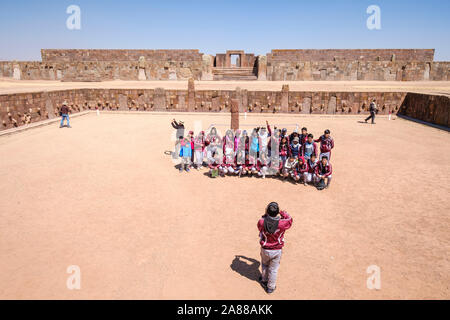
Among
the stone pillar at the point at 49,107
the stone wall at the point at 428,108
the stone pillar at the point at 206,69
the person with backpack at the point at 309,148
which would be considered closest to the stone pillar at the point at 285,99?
the stone wall at the point at 428,108

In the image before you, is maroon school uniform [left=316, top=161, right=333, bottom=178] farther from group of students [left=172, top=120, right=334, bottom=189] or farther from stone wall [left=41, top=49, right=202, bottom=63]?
stone wall [left=41, top=49, right=202, bottom=63]

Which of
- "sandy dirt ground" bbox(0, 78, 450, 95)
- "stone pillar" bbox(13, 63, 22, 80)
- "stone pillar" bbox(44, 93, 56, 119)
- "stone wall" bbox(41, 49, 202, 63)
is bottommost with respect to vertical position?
"stone pillar" bbox(44, 93, 56, 119)

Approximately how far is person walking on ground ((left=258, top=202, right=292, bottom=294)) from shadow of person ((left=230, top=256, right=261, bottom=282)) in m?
0.34

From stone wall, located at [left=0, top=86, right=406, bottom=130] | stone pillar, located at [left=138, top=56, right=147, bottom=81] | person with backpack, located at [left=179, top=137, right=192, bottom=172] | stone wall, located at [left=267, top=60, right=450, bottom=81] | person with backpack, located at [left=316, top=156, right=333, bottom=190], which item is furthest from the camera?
stone pillar, located at [left=138, top=56, right=147, bottom=81]

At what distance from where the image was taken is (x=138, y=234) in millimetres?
4629

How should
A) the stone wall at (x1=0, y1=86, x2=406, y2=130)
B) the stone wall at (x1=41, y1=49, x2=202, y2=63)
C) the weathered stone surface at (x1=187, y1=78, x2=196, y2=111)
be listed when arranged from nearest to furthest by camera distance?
the stone wall at (x1=0, y1=86, x2=406, y2=130) → the weathered stone surface at (x1=187, y1=78, x2=196, y2=111) → the stone wall at (x1=41, y1=49, x2=202, y2=63)

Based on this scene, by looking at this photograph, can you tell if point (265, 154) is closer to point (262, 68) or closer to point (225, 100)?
point (225, 100)

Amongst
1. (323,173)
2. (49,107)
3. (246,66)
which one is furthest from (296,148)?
(246,66)

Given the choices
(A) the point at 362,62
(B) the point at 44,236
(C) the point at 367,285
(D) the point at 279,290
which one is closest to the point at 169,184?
(B) the point at 44,236

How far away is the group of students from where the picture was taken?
6934mm

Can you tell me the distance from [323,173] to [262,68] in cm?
2420

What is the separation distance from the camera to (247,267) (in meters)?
3.89

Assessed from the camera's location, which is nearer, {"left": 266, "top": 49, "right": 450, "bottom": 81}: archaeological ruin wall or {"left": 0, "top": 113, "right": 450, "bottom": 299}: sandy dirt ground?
{"left": 0, "top": 113, "right": 450, "bottom": 299}: sandy dirt ground

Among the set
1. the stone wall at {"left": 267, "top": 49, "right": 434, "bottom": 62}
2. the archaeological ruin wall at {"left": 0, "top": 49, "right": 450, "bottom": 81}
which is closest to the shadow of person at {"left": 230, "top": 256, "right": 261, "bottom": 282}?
the archaeological ruin wall at {"left": 0, "top": 49, "right": 450, "bottom": 81}
